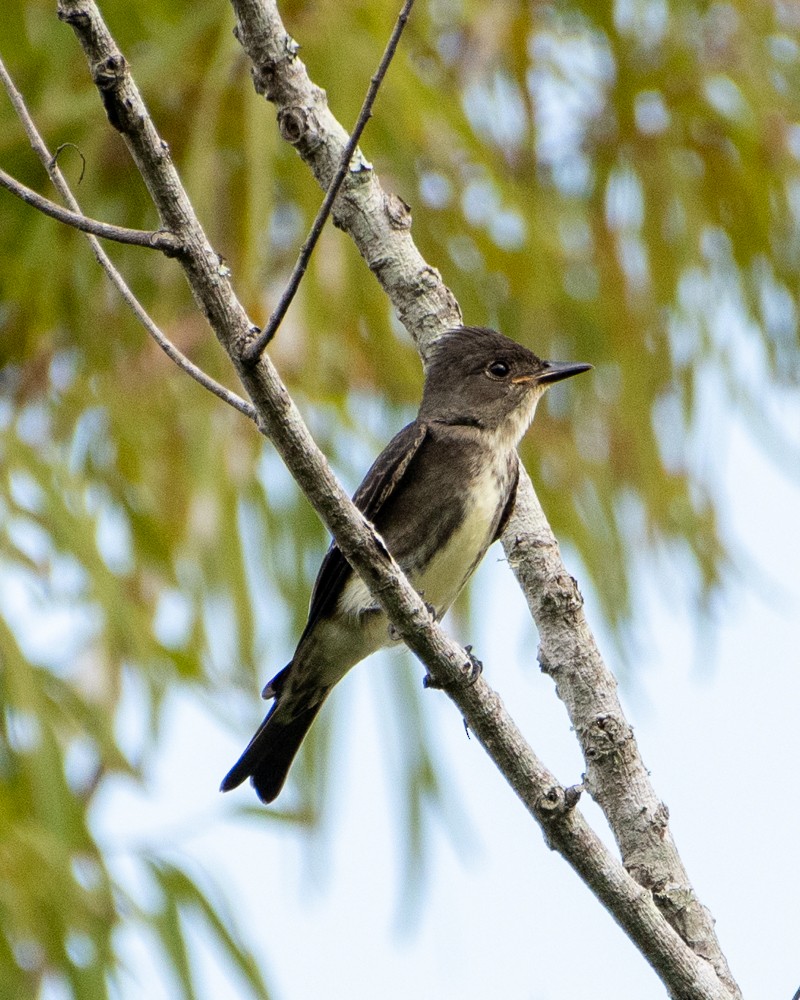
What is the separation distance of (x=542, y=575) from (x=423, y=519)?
57cm

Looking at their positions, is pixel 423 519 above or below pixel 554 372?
below

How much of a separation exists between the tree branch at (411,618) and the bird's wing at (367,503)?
101 cm

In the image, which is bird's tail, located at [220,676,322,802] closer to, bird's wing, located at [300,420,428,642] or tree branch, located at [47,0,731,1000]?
bird's wing, located at [300,420,428,642]

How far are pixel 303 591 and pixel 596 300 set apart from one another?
4.38 feet

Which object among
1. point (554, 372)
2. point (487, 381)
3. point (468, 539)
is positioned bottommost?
point (468, 539)

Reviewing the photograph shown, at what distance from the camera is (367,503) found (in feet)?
10.9

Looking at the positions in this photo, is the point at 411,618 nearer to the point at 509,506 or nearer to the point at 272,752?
the point at 509,506

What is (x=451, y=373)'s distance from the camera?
3572 mm

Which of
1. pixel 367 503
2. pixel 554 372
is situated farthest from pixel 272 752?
pixel 554 372

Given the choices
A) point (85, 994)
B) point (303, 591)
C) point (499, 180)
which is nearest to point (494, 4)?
point (499, 180)

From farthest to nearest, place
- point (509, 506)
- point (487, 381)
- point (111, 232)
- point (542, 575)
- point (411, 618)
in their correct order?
point (487, 381) < point (509, 506) < point (542, 575) < point (411, 618) < point (111, 232)

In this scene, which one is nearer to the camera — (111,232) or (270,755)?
(111,232)

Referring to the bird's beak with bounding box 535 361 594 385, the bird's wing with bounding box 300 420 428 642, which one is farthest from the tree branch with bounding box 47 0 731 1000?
the bird's beak with bounding box 535 361 594 385

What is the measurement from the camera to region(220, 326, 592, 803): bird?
10.7 ft
